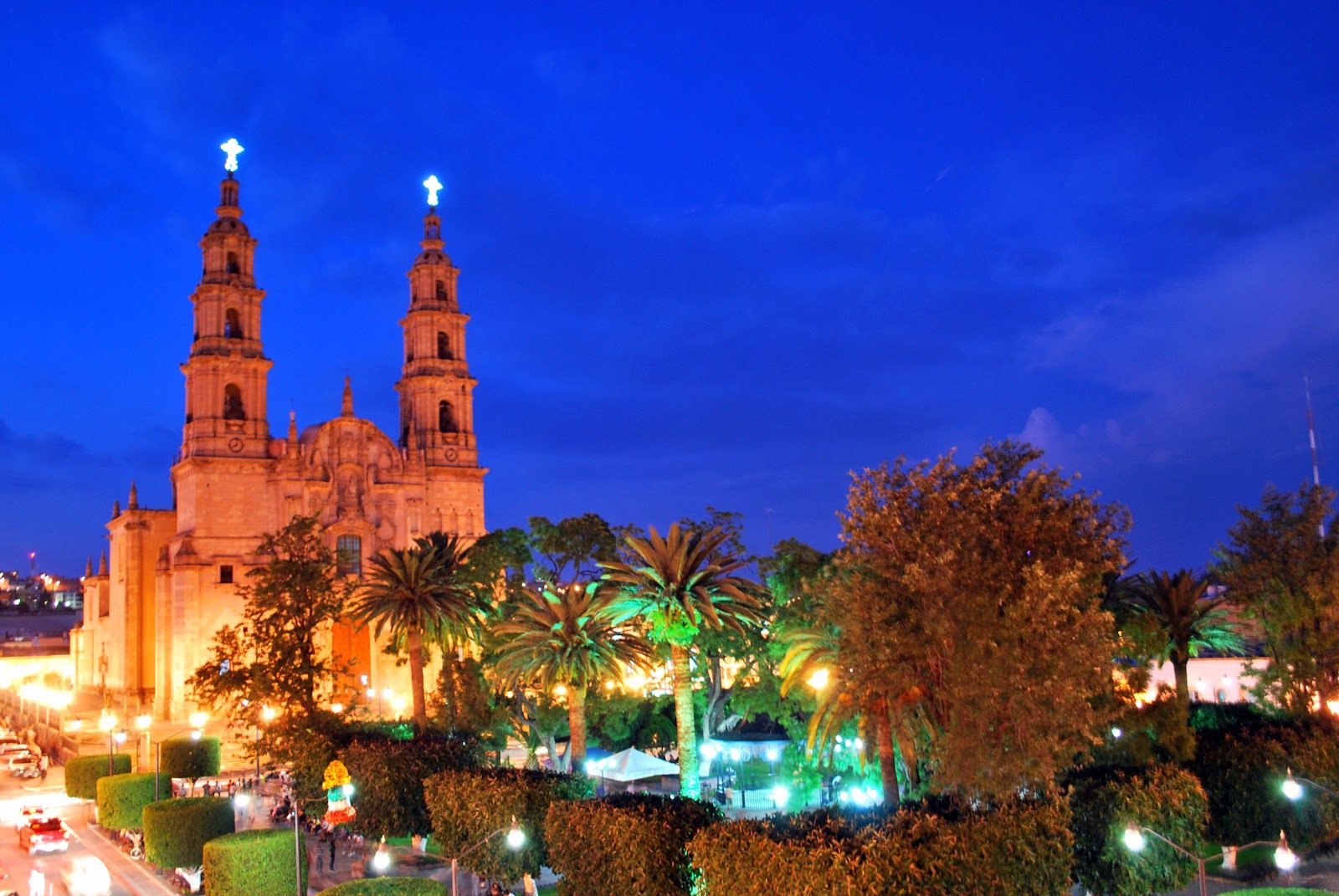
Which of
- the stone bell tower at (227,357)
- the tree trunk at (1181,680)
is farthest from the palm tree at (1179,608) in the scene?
the stone bell tower at (227,357)

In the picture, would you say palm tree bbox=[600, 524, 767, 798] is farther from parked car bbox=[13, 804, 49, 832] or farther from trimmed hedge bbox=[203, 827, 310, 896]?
parked car bbox=[13, 804, 49, 832]

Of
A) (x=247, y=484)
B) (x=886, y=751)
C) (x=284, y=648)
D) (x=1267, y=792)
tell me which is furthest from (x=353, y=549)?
(x=1267, y=792)

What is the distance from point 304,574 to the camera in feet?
164

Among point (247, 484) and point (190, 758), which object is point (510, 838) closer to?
point (190, 758)

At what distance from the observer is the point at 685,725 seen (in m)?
35.3

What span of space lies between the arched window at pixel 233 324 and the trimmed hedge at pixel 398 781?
3922 centimetres

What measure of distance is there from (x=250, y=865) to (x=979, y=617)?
2033 centimetres

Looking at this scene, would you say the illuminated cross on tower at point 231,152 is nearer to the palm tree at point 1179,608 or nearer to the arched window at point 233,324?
the arched window at point 233,324

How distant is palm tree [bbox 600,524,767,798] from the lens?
3469cm

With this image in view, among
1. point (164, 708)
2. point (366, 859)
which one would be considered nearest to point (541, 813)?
point (366, 859)

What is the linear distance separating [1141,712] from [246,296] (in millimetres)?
55676

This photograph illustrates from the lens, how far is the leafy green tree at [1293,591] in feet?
123

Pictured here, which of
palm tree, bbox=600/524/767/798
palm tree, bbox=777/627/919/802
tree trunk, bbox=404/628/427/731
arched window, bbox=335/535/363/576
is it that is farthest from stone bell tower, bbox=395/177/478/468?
palm tree, bbox=777/627/919/802

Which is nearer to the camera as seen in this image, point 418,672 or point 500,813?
point 500,813
